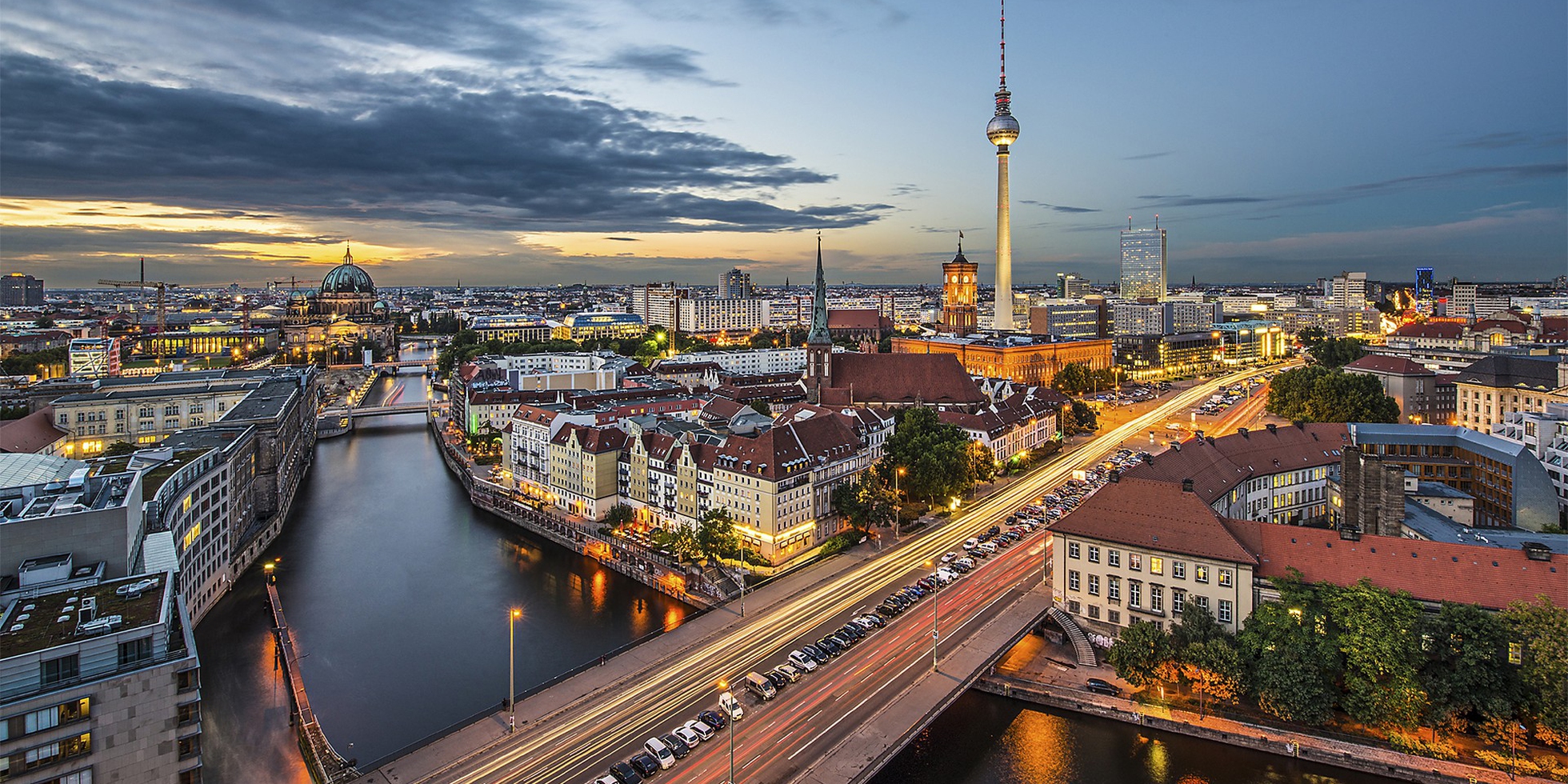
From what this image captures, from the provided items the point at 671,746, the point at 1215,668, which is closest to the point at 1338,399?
the point at 1215,668

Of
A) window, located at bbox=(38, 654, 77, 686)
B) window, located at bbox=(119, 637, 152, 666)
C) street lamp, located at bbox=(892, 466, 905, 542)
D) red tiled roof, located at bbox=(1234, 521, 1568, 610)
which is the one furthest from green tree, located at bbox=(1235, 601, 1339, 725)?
window, located at bbox=(38, 654, 77, 686)

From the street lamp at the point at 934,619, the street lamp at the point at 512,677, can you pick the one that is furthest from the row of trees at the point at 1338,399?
the street lamp at the point at 512,677

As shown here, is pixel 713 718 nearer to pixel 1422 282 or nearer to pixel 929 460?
pixel 929 460

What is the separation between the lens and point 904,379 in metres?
59.8

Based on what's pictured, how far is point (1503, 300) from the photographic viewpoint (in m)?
136

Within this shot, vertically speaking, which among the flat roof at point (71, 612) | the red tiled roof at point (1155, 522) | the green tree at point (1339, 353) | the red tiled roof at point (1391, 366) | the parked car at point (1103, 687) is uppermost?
the green tree at point (1339, 353)

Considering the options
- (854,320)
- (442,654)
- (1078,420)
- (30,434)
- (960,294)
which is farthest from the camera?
(854,320)

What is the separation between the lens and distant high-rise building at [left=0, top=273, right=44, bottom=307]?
190 metres

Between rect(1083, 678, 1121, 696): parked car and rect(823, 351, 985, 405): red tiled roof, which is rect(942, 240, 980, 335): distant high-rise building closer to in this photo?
rect(823, 351, 985, 405): red tiled roof

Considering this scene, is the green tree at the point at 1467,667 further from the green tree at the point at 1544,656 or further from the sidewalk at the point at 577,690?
the sidewalk at the point at 577,690

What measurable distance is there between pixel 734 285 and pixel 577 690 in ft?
502

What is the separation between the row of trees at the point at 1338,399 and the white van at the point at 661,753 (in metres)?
50.5

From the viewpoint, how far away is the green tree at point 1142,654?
21797mm

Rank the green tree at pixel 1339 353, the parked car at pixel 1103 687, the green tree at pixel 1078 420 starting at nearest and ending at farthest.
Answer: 1. the parked car at pixel 1103 687
2. the green tree at pixel 1078 420
3. the green tree at pixel 1339 353
